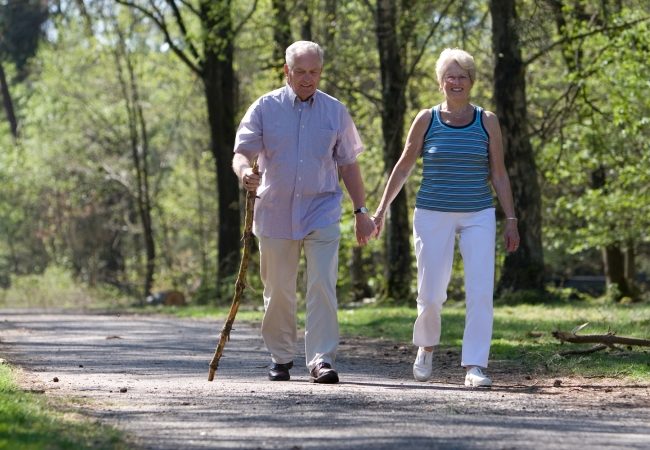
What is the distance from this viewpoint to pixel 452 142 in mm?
9484

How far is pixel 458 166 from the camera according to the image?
950 centimetres

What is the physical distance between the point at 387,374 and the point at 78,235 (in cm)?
4384

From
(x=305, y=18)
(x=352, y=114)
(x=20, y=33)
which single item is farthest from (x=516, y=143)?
(x=20, y=33)

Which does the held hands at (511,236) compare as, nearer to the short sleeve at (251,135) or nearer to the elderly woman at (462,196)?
the elderly woman at (462,196)

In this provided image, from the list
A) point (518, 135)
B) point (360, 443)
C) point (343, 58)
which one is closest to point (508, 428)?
point (360, 443)

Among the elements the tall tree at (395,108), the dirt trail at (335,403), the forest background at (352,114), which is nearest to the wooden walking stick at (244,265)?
the dirt trail at (335,403)

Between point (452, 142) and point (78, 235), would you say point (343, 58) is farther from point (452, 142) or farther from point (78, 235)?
point (78, 235)

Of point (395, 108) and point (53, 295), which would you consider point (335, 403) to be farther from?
point (53, 295)

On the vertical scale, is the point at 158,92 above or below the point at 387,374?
above

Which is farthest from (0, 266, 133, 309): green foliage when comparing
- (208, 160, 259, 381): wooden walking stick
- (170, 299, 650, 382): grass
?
(208, 160, 259, 381): wooden walking stick

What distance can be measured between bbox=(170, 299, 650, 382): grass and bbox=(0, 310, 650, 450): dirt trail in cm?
42

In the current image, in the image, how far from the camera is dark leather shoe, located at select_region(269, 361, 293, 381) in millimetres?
9859

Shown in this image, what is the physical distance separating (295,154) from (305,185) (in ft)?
0.73

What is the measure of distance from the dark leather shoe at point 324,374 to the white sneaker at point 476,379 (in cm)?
91
